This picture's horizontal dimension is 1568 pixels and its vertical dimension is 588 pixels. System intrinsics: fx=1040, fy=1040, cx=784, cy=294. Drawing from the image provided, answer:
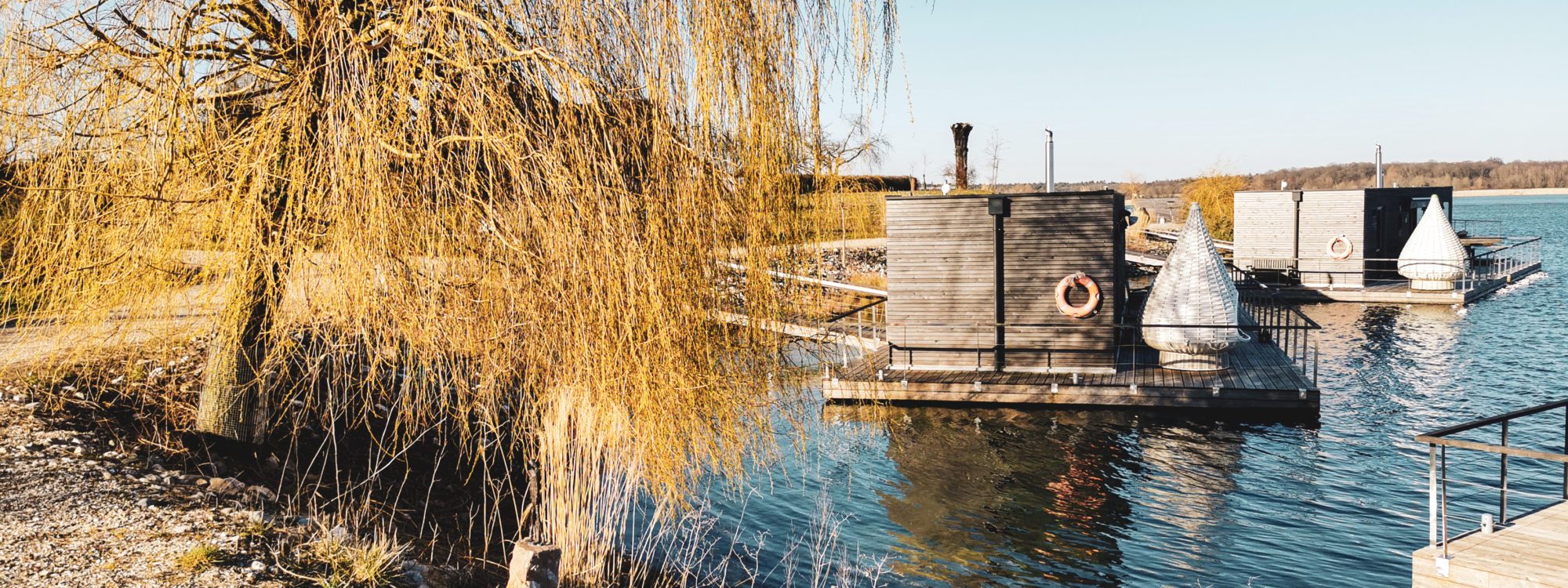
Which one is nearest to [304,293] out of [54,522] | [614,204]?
[54,522]

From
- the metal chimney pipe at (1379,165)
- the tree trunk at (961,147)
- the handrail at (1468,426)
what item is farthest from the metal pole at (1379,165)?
the handrail at (1468,426)

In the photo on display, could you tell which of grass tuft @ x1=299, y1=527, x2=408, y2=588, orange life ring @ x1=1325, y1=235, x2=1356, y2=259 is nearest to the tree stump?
grass tuft @ x1=299, y1=527, x2=408, y2=588

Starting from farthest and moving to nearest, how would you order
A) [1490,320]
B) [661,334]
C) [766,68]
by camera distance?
[1490,320], [766,68], [661,334]

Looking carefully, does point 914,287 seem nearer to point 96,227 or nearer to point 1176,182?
point 96,227

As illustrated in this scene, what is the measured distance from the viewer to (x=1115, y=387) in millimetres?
15188

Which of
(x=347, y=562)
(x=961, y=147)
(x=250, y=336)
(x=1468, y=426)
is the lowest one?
(x=347, y=562)

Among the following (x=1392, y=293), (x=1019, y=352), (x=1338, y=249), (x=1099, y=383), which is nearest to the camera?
(x=1099, y=383)

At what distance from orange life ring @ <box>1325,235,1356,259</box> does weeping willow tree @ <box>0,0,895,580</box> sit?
105 feet

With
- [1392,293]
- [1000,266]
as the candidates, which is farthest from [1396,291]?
[1000,266]

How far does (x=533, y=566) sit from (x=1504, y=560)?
5908mm

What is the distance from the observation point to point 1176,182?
119750mm

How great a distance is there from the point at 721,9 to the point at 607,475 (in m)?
2.75

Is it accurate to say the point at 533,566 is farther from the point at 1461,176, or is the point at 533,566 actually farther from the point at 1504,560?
the point at 1461,176

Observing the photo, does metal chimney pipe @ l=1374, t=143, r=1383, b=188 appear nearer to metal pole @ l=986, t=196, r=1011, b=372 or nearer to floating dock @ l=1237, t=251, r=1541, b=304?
floating dock @ l=1237, t=251, r=1541, b=304
